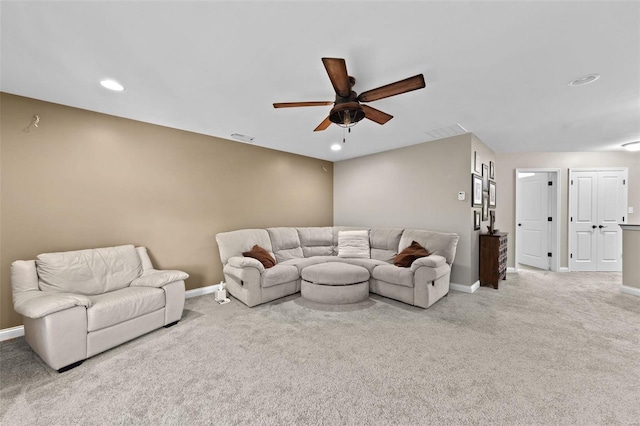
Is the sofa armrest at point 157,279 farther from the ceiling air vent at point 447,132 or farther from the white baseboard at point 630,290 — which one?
the white baseboard at point 630,290

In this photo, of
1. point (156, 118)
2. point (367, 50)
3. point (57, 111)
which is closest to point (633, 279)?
point (367, 50)

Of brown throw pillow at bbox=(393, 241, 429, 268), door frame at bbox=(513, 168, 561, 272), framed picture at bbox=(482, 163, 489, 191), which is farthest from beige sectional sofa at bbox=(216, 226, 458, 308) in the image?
door frame at bbox=(513, 168, 561, 272)

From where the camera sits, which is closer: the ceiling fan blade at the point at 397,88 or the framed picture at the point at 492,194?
the ceiling fan blade at the point at 397,88

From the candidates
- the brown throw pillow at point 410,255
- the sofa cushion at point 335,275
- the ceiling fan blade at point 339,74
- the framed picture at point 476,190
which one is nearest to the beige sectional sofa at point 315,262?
the brown throw pillow at point 410,255

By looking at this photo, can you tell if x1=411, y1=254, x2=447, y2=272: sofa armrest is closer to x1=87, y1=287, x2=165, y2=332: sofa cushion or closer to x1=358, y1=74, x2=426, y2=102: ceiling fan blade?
x1=358, y1=74, x2=426, y2=102: ceiling fan blade

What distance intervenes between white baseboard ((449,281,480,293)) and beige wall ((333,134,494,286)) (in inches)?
2.0

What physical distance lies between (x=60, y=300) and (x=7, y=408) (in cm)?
69

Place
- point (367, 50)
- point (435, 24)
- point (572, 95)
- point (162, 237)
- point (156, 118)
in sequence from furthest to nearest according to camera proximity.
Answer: point (162, 237) → point (156, 118) → point (572, 95) → point (367, 50) → point (435, 24)

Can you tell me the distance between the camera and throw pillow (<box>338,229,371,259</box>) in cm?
464

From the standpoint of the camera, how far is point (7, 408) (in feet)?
5.43

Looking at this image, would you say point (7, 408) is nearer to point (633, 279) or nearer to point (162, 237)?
point (162, 237)

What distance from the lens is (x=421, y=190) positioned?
4.49 metres

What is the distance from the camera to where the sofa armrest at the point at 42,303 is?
6.40ft

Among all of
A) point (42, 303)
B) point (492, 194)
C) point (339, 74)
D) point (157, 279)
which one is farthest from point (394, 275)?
point (42, 303)
